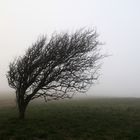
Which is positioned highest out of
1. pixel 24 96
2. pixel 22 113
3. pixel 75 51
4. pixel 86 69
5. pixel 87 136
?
pixel 75 51

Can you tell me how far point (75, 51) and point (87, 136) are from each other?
26.9ft

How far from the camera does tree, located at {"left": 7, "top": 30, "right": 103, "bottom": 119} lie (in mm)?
20094

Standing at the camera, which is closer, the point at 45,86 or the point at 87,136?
the point at 87,136

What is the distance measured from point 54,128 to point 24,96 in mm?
5001

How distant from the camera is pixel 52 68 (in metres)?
20.5

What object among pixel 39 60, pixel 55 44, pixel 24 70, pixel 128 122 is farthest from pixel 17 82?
pixel 128 122

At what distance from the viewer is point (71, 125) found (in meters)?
18.1

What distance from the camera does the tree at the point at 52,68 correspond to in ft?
65.9

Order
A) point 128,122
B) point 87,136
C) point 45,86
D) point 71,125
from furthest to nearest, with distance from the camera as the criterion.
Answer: point 45,86, point 128,122, point 71,125, point 87,136

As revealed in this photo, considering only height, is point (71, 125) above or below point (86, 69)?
below

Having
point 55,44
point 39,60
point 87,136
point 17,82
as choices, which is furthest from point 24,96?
point 87,136

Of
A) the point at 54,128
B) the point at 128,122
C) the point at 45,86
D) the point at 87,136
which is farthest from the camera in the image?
the point at 45,86

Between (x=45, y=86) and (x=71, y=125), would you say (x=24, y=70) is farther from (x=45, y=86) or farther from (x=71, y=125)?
(x=71, y=125)

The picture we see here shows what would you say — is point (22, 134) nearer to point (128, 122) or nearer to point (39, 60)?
point (39, 60)
